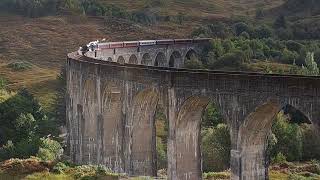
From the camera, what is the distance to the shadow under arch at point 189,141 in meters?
36.5

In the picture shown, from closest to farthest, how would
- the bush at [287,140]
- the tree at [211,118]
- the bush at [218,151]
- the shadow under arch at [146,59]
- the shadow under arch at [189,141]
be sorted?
1. the shadow under arch at [189,141]
2. the bush at [218,151]
3. the bush at [287,140]
4. the tree at [211,118]
5. the shadow under arch at [146,59]

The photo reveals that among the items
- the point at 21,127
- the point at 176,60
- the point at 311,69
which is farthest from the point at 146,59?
the point at 21,127

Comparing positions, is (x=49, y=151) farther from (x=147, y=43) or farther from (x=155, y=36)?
(x=155, y=36)

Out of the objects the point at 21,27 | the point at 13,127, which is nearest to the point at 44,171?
the point at 13,127

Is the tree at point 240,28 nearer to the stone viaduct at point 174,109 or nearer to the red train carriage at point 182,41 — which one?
the red train carriage at point 182,41

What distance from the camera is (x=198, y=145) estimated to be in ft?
124

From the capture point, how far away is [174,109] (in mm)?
36094

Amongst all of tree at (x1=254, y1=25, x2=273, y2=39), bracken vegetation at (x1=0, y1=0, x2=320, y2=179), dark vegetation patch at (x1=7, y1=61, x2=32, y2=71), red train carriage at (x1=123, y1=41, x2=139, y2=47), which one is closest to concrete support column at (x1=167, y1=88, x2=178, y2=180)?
bracken vegetation at (x1=0, y1=0, x2=320, y2=179)

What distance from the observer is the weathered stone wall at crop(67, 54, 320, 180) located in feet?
102

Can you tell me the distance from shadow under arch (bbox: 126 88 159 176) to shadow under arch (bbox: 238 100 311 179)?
10976 millimetres

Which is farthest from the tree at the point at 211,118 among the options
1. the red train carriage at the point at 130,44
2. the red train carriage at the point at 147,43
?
the red train carriage at the point at 147,43

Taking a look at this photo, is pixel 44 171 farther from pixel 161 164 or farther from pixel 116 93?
pixel 161 164

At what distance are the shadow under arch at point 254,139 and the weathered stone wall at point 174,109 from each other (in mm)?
60

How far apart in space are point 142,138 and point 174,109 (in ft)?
26.3
